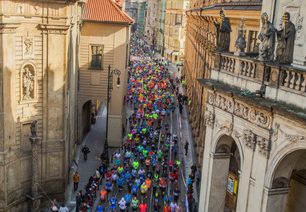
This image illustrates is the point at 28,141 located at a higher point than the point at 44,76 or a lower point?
lower

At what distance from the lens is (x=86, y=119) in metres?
40.0

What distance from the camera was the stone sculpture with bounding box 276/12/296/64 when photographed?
12680 millimetres

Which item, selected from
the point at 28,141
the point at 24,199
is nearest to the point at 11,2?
the point at 28,141

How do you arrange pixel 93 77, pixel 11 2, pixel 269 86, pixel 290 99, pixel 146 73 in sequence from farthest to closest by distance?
pixel 146 73, pixel 93 77, pixel 11 2, pixel 269 86, pixel 290 99

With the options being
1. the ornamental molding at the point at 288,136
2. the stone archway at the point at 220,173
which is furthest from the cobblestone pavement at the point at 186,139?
the ornamental molding at the point at 288,136

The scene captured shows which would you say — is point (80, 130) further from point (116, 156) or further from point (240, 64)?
point (240, 64)

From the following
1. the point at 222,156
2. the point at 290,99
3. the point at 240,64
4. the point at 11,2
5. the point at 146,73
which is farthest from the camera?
the point at 146,73

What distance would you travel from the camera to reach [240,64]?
49.2 feet

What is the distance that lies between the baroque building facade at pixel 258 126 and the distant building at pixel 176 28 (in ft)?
257

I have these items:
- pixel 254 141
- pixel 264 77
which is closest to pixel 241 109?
pixel 254 141

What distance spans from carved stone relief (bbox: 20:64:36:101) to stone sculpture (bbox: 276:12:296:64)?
46.8 ft

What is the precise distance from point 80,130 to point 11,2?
16.6 metres

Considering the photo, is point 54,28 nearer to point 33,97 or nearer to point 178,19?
point 33,97

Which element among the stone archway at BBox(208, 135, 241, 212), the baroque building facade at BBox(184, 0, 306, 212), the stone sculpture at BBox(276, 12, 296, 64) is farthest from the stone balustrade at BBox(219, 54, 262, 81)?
the stone archway at BBox(208, 135, 241, 212)
